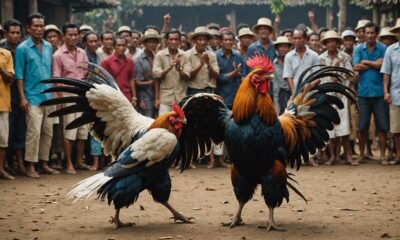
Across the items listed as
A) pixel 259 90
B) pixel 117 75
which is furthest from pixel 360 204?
pixel 117 75

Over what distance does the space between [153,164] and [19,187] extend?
3559mm

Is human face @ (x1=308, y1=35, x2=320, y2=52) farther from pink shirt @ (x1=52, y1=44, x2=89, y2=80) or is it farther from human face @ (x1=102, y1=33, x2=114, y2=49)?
pink shirt @ (x1=52, y1=44, x2=89, y2=80)

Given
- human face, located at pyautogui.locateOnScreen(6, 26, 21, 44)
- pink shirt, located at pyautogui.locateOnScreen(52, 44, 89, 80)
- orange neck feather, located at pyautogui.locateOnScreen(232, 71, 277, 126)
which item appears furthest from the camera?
pink shirt, located at pyautogui.locateOnScreen(52, 44, 89, 80)

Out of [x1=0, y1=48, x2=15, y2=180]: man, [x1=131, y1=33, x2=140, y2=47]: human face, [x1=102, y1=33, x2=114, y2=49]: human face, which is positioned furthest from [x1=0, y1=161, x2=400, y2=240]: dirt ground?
[x1=131, y1=33, x2=140, y2=47]: human face

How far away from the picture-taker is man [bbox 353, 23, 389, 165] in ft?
38.9

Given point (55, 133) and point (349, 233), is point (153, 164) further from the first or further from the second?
point (55, 133)

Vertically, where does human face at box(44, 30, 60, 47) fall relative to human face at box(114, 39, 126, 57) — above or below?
above

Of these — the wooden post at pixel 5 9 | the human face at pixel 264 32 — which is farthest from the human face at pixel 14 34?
the human face at pixel 264 32

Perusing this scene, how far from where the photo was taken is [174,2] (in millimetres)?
33188

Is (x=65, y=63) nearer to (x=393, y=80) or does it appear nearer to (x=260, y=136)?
(x=260, y=136)

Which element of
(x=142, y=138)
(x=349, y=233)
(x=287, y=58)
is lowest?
(x=349, y=233)

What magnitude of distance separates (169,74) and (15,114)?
256 centimetres

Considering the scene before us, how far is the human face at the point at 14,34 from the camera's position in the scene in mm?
10570

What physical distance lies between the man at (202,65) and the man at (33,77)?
2.35 m
